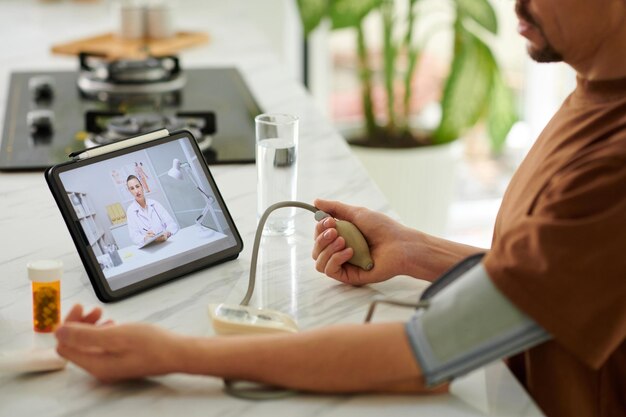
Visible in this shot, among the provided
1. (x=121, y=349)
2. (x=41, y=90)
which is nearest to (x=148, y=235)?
(x=121, y=349)

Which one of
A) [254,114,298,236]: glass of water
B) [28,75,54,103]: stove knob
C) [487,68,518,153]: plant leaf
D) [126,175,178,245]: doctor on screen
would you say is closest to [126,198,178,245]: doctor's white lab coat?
[126,175,178,245]: doctor on screen

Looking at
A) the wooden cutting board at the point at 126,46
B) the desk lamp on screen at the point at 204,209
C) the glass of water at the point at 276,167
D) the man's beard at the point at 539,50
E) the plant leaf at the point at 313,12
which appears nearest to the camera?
the man's beard at the point at 539,50

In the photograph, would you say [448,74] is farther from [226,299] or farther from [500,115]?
[226,299]

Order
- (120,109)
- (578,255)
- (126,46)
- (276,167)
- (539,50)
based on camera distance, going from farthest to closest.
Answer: (126,46) → (120,109) → (276,167) → (539,50) → (578,255)

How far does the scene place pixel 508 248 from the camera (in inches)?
44.7

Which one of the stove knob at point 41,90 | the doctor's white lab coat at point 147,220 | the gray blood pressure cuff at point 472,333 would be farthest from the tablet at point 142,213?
the stove knob at point 41,90

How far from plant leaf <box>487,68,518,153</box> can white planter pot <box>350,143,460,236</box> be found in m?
0.15

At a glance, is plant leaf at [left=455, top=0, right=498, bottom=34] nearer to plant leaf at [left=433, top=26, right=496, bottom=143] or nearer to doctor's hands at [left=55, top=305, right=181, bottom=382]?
plant leaf at [left=433, top=26, right=496, bottom=143]

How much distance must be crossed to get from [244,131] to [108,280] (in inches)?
37.4

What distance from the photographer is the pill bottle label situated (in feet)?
4.35

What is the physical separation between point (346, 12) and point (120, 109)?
98 centimetres

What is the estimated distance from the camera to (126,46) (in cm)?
305

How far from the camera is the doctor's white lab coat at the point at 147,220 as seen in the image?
144 centimetres

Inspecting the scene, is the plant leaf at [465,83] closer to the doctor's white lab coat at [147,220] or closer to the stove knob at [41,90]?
the stove knob at [41,90]
